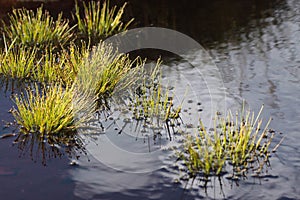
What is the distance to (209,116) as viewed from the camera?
6.55 meters

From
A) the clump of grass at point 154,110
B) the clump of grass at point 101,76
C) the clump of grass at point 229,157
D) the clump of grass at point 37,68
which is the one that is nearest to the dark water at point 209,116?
the clump of grass at point 229,157

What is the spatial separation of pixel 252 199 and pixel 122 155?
1719mm

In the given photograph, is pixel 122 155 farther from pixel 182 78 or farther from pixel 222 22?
pixel 222 22

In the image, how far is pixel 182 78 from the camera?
798 cm

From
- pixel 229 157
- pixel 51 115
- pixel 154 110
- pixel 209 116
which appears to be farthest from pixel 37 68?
pixel 229 157

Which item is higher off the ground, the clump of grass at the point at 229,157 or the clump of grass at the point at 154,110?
the clump of grass at the point at 154,110

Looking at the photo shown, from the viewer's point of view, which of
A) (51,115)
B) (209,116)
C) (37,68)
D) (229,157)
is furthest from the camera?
(37,68)

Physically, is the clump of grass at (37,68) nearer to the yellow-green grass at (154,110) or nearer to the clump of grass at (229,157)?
the yellow-green grass at (154,110)

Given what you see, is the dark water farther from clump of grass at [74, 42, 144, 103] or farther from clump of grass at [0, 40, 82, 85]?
clump of grass at [74, 42, 144, 103]

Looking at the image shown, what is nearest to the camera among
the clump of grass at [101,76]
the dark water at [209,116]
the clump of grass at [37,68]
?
the dark water at [209,116]

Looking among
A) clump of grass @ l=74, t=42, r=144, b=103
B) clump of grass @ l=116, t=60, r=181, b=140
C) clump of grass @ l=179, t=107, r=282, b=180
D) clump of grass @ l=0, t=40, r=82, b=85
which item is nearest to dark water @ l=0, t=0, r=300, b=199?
clump of grass @ l=179, t=107, r=282, b=180

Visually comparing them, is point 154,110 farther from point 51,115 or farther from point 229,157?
point 229,157

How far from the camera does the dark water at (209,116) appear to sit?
497cm

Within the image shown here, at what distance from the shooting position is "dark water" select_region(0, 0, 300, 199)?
4969 millimetres
